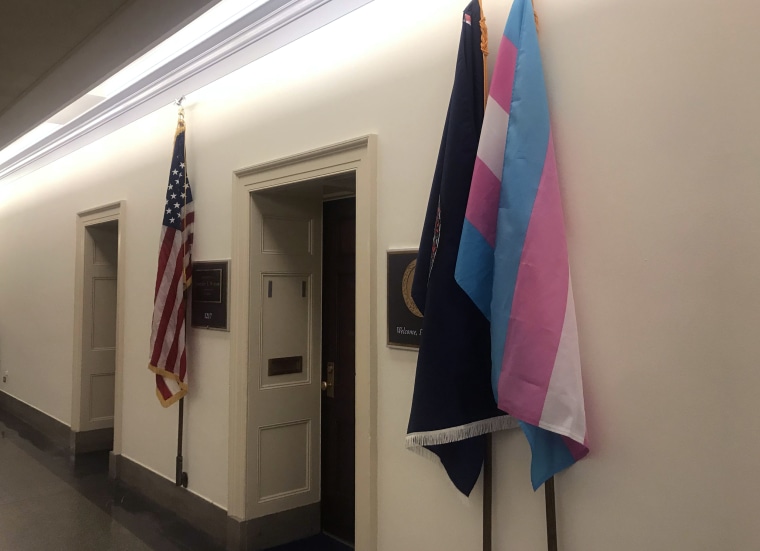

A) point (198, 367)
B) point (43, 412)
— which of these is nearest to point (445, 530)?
point (198, 367)

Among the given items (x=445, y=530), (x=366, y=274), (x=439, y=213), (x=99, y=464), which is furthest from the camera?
(x=99, y=464)

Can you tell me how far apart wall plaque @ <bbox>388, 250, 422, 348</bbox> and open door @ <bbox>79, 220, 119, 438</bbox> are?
14.1ft

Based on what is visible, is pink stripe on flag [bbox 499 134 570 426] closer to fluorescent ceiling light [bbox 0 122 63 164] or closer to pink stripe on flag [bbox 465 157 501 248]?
pink stripe on flag [bbox 465 157 501 248]

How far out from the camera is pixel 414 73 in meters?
2.67

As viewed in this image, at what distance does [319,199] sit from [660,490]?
282cm

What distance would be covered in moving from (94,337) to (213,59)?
362 centimetres

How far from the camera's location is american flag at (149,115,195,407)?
13.3 feet

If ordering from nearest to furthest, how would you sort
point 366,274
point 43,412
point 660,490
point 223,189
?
point 660,490
point 366,274
point 223,189
point 43,412

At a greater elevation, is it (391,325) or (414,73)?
(414,73)

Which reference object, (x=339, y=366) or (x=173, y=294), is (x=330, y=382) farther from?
(x=173, y=294)

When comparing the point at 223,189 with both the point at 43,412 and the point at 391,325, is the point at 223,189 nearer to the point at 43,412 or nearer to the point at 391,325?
the point at 391,325

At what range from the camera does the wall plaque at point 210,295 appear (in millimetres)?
3854

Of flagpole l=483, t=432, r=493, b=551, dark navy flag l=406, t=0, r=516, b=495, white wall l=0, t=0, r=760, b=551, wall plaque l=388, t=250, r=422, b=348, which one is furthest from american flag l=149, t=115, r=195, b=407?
flagpole l=483, t=432, r=493, b=551

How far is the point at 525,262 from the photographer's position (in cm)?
189
